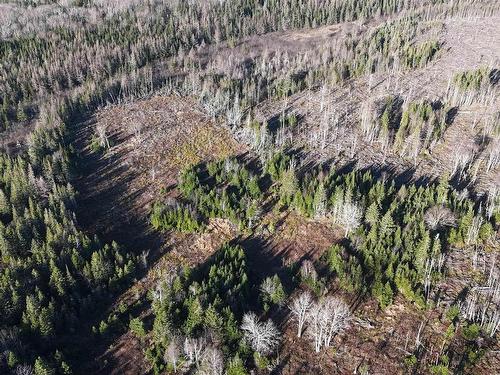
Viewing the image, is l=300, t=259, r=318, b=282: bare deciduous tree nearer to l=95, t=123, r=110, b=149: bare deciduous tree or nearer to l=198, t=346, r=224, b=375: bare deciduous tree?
l=198, t=346, r=224, b=375: bare deciduous tree

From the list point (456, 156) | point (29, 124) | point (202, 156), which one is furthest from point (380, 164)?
point (29, 124)

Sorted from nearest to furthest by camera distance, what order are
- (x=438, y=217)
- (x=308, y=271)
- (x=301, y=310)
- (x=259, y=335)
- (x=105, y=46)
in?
1. (x=259, y=335)
2. (x=301, y=310)
3. (x=308, y=271)
4. (x=438, y=217)
5. (x=105, y=46)

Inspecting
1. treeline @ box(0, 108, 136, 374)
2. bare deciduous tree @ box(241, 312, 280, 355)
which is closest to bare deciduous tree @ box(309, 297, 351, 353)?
bare deciduous tree @ box(241, 312, 280, 355)

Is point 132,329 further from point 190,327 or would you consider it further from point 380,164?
point 380,164

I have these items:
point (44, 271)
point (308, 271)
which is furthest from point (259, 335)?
point (44, 271)

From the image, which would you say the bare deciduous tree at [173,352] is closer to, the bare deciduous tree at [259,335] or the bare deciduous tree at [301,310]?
the bare deciduous tree at [259,335]

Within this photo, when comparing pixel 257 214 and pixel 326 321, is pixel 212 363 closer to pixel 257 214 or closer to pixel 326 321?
pixel 326 321

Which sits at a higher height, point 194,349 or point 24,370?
point 24,370
